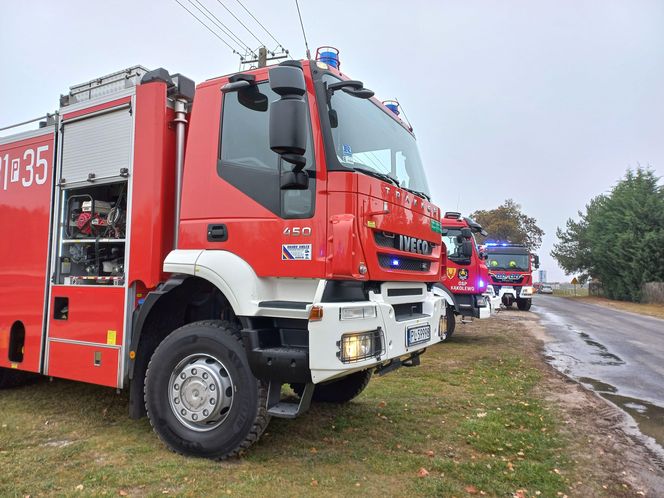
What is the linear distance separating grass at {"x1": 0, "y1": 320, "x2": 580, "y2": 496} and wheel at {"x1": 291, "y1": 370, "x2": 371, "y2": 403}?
0.51ft

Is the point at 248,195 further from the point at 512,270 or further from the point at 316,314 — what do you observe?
the point at 512,270

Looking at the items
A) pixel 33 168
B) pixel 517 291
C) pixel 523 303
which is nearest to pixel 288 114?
pixel 33 168

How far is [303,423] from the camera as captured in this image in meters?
4.69

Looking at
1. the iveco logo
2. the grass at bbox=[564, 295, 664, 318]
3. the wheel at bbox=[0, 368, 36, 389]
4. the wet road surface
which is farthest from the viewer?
the grass at bbox=[564, 295, 664, 318]

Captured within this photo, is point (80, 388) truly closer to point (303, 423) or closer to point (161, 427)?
point (161, 427)

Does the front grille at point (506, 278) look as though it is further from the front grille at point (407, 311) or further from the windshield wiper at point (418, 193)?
the front grille at point (407, 311)

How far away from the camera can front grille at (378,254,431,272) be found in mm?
3784

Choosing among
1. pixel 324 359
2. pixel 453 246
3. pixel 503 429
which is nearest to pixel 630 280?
pixel 453 246

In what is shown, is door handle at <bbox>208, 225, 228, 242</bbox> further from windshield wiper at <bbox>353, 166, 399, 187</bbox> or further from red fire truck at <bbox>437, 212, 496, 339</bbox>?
red fire truck at <bbox>437, 212, 496, 339</bbox>

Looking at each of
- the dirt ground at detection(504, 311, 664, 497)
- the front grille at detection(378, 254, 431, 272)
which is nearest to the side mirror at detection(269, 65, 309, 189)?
the front grille at detection(378, 254, 431, 272)

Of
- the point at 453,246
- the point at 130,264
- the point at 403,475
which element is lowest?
the point at 403,475

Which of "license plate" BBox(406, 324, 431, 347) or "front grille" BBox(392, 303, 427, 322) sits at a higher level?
"front grille" BBox(392, 303, 427, 322)

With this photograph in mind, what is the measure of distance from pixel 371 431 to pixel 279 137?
111 inches

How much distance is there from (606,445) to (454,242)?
759 cm
